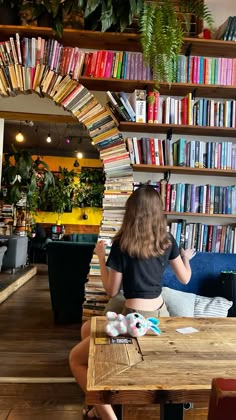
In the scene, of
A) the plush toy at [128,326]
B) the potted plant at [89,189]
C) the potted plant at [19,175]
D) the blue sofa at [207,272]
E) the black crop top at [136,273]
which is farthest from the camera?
the potted plant at [89,189]

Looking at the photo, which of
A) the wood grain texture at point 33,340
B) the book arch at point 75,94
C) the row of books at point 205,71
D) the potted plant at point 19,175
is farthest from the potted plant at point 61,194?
the row of books at point 205,71

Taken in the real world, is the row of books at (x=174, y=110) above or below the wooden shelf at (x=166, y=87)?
below

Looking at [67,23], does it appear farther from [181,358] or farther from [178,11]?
[181,358]

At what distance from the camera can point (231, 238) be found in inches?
125

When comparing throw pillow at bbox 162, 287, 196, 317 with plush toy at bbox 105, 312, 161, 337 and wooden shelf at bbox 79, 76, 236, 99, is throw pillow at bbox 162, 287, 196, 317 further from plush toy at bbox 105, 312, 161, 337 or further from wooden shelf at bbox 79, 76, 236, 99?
wooden shelf at bbox 79, 76, 236, 99

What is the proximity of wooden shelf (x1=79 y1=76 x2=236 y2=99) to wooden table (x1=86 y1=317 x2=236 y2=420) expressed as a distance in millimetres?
2270

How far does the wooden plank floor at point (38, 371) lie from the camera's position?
223 cm

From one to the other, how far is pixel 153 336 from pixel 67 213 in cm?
929

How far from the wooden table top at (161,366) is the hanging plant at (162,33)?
80.5 inches

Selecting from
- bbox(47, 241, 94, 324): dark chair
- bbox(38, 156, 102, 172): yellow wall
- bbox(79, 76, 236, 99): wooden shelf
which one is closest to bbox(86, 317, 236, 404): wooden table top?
bbox(79, 76, 236, 99): wooden shelf

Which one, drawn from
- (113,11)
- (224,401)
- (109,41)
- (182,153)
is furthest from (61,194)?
(224,401)

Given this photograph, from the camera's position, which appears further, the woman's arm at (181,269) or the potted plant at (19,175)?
the potted plant at (19,175)

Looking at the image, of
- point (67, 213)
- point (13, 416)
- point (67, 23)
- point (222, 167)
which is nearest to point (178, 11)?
point (67, 23)

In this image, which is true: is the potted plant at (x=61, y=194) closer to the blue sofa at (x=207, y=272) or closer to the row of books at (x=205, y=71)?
the row of books at (x=205, y=71)
